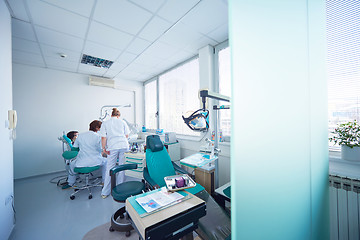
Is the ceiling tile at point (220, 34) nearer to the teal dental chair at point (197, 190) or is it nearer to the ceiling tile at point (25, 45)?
the teal dental chair at point (197, 190)

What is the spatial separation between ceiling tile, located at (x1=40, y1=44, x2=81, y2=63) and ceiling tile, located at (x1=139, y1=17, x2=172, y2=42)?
1.55 metres

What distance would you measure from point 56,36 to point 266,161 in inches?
125

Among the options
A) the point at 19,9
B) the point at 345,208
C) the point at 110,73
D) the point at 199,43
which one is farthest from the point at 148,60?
the point at 345,208

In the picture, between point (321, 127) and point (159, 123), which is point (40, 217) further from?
point (321, 127)

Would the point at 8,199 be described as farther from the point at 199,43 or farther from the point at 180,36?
the point at 199,43

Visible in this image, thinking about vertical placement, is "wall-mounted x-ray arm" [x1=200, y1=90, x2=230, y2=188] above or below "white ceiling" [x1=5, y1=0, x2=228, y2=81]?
below

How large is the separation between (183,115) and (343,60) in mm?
1662

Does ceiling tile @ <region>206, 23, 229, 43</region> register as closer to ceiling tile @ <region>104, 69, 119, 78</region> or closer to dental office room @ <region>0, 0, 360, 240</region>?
dental office room @ <region>0, 0, 360, 240</region>

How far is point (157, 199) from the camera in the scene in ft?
3.11

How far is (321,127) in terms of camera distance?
565 millimetres

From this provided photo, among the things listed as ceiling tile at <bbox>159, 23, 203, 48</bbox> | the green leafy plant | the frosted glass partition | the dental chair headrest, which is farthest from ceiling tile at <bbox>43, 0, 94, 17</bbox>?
the green leafy plant

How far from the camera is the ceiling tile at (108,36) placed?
1975 mm

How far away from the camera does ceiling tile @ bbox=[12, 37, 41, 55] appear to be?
89.3 inches

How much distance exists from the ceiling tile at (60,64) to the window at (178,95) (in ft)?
6.99
